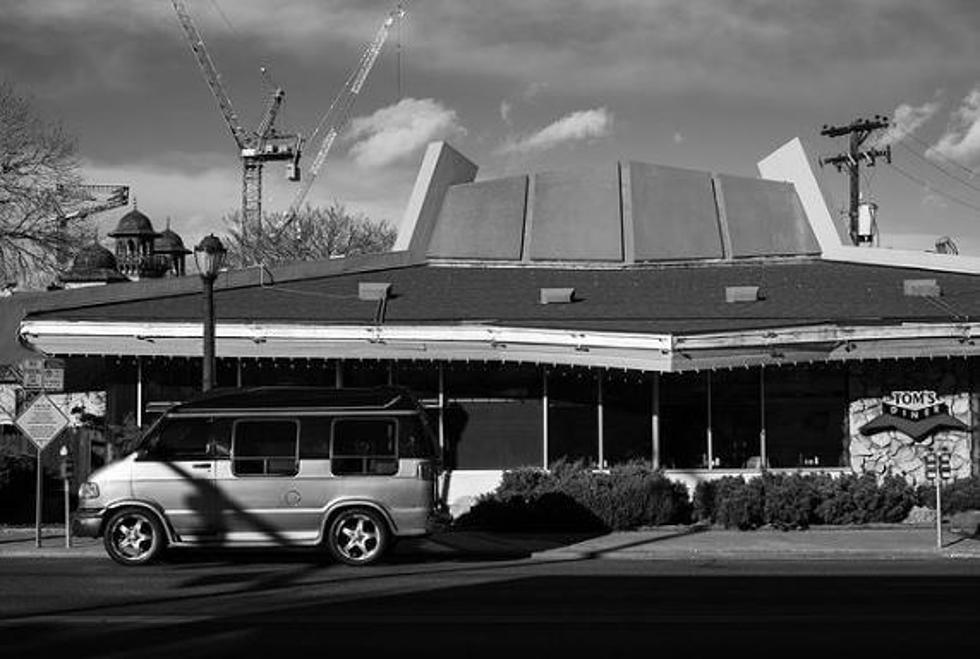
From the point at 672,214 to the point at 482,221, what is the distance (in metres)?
4.76

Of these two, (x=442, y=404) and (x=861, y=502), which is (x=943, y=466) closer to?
(x=861, y=502)

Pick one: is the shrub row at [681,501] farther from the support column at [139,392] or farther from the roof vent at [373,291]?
the support column at [139,392]

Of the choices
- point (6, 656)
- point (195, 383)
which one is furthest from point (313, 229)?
point (6, 656)

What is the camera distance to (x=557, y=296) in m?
25.3

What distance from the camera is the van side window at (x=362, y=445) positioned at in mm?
16594

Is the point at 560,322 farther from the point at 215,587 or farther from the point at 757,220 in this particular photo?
the point at 215,587

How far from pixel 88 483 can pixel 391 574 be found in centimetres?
458

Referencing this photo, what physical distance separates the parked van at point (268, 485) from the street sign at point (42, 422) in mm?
3134

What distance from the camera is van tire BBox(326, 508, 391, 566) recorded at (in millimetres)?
16422

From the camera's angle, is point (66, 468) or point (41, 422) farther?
point (66, 468)

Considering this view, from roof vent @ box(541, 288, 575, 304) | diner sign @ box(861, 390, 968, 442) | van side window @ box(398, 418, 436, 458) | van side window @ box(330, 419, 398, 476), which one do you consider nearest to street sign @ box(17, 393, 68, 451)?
van side window @ box(330, 419, 398, 476)

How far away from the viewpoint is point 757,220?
2995cm

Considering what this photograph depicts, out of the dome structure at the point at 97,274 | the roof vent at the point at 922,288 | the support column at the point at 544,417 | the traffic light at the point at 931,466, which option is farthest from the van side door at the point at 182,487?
the dome structure at the point at 97,274

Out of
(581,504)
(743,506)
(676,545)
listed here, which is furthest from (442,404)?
(676,545)
